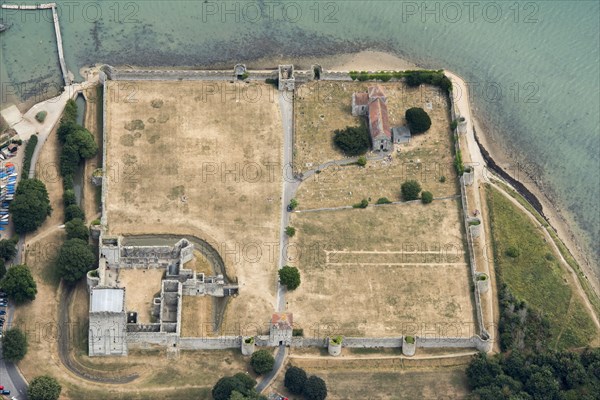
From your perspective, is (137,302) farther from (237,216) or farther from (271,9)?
(271,9)

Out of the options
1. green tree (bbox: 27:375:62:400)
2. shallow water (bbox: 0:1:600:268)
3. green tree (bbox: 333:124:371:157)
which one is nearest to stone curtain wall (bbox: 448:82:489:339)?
shallow water (bbox: 0:1:600:268)

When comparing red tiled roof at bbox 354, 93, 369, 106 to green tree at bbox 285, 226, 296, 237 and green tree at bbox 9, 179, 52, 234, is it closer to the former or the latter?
green tree at bbox 285, 226, 296, 237

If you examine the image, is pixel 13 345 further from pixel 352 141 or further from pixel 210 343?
pixel 352 141

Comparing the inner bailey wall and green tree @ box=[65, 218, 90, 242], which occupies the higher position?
green tree @ box=[65, 218, 90, 242]

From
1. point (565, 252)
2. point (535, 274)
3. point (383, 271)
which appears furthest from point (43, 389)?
point (565, 252)

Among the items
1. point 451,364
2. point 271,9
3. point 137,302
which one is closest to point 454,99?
point 271,9

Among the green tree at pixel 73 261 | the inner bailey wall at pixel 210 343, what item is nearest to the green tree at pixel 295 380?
the inner bailey wall at pixel 210 343

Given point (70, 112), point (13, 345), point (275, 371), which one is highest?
point (70, 112)
